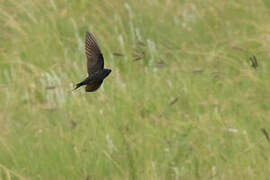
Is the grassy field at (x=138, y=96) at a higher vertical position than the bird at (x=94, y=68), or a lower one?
lower

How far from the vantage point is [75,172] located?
316 centimetres

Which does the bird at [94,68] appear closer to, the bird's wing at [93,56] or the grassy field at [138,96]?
the bird's wing at [93,56]

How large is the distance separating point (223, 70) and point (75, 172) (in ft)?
5.21

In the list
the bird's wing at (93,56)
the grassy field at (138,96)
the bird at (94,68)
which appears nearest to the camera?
the bird at (94,68)

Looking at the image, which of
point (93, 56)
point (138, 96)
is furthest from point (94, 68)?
point (138, 96)

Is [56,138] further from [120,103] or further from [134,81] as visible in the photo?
[134,81]

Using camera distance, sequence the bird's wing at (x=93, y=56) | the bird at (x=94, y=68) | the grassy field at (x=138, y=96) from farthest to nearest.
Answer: the grassy field at (x=138, y=96) < the bird's wing at (x=93, y=56) < the bird at (x=94, y=68)

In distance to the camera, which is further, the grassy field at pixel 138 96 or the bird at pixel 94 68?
the grassy field at pixel 138 96

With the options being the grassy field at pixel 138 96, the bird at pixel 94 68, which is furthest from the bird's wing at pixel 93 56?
the grassy field at pixel 138 96

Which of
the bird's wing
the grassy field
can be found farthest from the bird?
the grassy field

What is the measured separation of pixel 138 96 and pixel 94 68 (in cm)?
146

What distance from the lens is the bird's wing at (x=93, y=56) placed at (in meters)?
2.33

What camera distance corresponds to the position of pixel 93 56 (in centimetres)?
238

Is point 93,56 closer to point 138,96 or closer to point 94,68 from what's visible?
point 94,68
